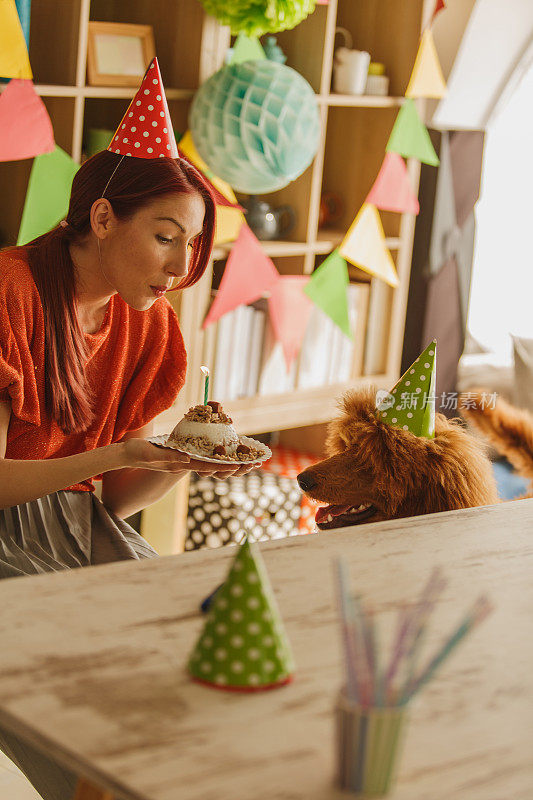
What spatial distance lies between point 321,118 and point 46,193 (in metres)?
0.96

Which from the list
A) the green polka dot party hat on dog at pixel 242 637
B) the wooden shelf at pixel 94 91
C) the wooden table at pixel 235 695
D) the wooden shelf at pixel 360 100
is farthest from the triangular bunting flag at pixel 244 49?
the green polka dot party hat on dog at pixel 242 637

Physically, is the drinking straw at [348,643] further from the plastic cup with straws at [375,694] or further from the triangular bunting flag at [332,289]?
the triangular bunting flag at [332,289]

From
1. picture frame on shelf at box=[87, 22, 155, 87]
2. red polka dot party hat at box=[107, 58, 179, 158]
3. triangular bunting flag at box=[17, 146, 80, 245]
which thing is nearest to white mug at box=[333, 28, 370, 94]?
picture frame on shelf at box=[87, 22, 155, 87]

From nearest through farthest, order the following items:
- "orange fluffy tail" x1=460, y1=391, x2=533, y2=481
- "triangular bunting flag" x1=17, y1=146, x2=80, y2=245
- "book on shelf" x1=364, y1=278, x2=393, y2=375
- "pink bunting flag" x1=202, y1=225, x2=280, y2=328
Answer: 1. "orange fluffy tail" x1=460, y1=391, x2=533, y2=481
2. "triangular bunting flag" x1=17, y1=146, x2=80, y2=245
3. "pink bunting flag" x1=202, y1=225, x2=280, y2=328
4. "book on shelf" x1=364, y1=278, x2=393, y2=375

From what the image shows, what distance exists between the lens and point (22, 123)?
88.2 inches

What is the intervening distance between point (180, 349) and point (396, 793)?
1.20 m

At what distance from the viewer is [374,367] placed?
11.0 ft

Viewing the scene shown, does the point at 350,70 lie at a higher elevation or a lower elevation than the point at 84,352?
higher

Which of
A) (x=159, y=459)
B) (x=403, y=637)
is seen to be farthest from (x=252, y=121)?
(x=403, y=637)

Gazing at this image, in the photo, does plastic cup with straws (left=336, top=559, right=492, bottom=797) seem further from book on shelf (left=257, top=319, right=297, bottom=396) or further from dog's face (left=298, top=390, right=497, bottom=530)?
book on shelf (left=257, top=319, right=297, bottom=396)

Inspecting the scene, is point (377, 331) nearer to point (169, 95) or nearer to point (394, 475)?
point (169, 95)

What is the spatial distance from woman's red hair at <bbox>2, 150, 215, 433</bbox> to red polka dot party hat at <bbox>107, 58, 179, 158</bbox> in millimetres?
24

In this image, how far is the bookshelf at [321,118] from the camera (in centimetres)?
242

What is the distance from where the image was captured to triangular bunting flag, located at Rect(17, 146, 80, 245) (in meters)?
2.30
